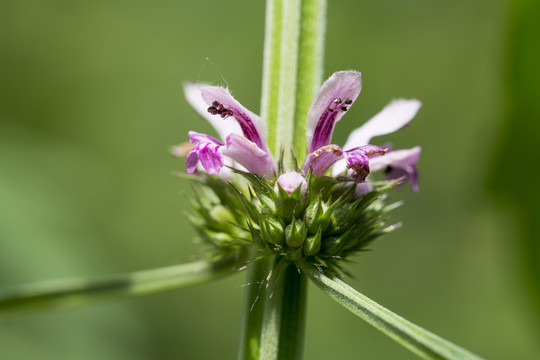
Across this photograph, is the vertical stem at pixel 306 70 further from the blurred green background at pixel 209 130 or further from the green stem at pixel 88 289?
the blurred green background at pixel 209 130

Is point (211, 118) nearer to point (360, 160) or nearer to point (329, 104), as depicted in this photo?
point (329, 104)

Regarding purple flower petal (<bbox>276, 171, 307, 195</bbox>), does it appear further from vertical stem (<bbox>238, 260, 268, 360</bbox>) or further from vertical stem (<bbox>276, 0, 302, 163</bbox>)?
vertical stem (<bbox>238, 260, 268, 360</bbox>)

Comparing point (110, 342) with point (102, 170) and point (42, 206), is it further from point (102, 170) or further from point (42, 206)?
point (102, 170)

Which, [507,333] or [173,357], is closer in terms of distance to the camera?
[173,357]

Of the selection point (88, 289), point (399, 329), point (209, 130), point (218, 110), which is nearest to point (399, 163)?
point (218, 110)

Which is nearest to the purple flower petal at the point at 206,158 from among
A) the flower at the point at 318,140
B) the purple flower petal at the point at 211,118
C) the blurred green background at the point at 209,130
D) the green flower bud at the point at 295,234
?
the flower at the point at 318,140

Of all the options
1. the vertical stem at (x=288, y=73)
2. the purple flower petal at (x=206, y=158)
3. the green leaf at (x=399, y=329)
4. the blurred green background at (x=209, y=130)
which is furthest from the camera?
the blurred green background at (x=209, y=130)

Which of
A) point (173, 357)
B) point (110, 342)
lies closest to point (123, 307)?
point (110, 342)
